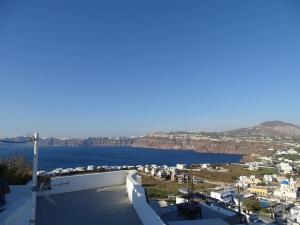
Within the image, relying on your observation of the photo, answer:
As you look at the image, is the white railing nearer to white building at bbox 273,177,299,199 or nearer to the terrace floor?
the terrace floor

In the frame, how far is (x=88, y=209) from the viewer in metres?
5.85

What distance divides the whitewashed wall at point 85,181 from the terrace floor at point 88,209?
0.19m

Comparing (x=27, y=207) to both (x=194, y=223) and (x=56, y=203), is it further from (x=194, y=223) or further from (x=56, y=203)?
(x=194, y=223)

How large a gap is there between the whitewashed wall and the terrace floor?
0.19m

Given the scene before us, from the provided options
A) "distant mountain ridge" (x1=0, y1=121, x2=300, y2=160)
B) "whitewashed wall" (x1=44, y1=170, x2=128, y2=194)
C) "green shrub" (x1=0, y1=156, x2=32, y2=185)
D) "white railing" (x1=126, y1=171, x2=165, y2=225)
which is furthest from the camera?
"distant mountain ridge" (x1=0, y1=121, x2=300, y2=160)

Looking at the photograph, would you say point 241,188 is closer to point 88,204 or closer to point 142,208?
point 88,204

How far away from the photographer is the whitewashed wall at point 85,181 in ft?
23.9

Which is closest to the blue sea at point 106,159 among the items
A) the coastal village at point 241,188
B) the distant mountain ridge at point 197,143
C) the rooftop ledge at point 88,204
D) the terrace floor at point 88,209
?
the distant mountain ridge at point 197,143

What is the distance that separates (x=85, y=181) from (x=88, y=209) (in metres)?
1.91

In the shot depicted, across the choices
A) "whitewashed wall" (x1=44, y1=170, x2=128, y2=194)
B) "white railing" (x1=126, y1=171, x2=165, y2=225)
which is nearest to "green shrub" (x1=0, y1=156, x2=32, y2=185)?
"whitewashed wall" (x1=44, y1=170, x2=128, y2=194)

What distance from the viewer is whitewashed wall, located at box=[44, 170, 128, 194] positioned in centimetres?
727

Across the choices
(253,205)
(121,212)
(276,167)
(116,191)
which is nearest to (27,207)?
(121,212)

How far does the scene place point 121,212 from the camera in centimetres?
566

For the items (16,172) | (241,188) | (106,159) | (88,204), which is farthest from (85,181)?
(106,159)
